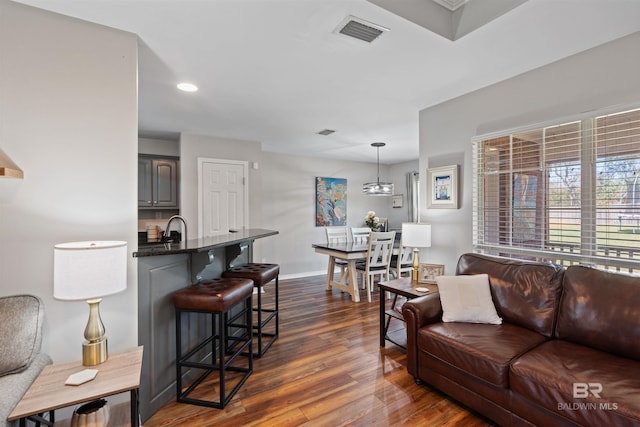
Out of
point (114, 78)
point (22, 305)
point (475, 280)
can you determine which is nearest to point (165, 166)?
point (114, 78)

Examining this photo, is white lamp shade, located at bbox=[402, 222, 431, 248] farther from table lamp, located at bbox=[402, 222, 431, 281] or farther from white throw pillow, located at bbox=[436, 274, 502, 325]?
white throw pillow, located at bbox=[436, 274, 502, 325]

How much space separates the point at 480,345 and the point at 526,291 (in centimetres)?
66

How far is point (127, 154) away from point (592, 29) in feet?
10.4

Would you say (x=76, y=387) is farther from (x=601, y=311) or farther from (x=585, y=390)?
(x=601, y=311)

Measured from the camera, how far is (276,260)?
5.83m

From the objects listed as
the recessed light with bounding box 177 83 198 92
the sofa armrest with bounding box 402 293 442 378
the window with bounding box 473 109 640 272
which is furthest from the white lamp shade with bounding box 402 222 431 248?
the recessed light with bounding box 177 83 198 92

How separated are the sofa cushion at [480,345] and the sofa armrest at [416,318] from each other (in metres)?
0.05

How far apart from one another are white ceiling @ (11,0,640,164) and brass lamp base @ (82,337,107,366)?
1868mm

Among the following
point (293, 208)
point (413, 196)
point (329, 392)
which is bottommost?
point (329, 392)

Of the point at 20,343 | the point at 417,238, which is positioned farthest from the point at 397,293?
the point at 20,343

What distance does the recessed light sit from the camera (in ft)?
8.98

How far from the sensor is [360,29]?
1900mm

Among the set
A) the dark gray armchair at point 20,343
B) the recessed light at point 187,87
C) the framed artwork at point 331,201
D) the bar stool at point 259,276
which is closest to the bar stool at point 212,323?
the bar stool at point 259,276

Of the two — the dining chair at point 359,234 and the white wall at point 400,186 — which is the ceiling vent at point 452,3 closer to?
the dining chair at point 359,234
